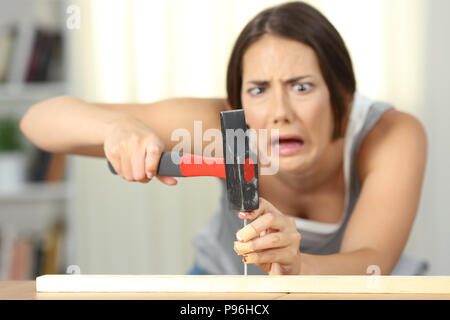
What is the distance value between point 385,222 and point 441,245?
0.71 m

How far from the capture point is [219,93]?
1.24 m

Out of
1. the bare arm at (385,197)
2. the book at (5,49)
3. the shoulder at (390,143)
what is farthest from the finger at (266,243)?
the book at (5,49)

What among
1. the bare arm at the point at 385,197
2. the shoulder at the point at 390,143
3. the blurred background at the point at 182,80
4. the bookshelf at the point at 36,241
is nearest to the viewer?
the bare arm at the point at 385,197

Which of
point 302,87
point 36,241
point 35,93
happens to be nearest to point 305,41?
point 302,87

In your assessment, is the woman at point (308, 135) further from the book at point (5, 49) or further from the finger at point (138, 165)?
the book at point (5, 49)

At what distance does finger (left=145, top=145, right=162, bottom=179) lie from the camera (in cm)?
70

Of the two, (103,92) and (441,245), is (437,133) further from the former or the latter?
(103,92)

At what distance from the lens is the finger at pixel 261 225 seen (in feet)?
2.09

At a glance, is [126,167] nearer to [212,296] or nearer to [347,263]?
[212,296]

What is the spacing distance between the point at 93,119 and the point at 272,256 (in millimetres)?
421

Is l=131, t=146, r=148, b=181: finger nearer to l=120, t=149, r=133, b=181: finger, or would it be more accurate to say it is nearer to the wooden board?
l=120, t=149, r=133, b=181: finger

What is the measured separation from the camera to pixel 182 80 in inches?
58.2

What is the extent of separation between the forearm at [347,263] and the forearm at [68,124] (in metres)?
0.39
